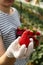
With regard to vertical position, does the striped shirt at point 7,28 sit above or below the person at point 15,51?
below

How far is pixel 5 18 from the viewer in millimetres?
1459

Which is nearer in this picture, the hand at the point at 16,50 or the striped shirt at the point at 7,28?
the hand at the point at 16,50

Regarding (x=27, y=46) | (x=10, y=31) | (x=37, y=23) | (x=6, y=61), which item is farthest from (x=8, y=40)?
(x=37, y=23)

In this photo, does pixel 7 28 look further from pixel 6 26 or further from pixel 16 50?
pixel 16 50

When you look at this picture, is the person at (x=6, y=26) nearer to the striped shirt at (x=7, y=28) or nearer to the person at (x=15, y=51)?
the striped shirt at (x=7, y=28)

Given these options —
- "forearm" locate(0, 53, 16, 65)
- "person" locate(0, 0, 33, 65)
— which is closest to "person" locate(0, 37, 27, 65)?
"forearm" locate(0, 53, 16, 65)

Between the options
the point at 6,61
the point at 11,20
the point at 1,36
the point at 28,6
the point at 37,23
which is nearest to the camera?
the point at 6,61

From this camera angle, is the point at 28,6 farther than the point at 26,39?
Yes

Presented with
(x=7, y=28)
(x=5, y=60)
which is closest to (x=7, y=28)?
(x=7, y=28)

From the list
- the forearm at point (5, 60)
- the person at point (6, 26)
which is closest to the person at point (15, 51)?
the forearm at point (5, 60)

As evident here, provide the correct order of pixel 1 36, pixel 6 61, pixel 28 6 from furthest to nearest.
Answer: pixel 28 6 < pixel 1 36 < pixel 6 61

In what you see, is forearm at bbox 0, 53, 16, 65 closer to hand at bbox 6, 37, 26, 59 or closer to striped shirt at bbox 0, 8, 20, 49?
hand at bbox 6, 37, 26, 59

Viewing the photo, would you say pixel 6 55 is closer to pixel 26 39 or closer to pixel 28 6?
pixel 26 39

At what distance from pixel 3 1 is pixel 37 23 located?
Answer: 2.70m
